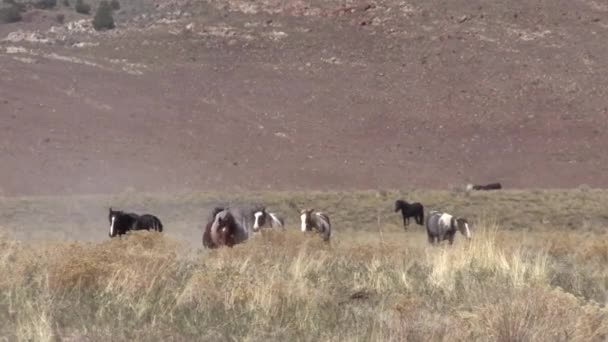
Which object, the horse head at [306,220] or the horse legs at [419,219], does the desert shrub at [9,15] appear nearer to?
the horse legs at [419,219]

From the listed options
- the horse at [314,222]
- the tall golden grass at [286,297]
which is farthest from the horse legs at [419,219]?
the tall golden grass at [286,297]

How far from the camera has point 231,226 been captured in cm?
2002

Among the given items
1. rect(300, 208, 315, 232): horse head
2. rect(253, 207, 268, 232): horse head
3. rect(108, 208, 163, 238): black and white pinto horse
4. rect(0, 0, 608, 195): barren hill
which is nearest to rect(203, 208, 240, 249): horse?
rect(253, 207, 268, 232): horse head

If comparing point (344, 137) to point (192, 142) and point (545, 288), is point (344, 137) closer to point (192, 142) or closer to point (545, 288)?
point (192, 142)

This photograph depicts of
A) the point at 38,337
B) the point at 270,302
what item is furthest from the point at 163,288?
the point at 38,337

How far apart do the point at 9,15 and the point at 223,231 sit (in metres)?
66.2

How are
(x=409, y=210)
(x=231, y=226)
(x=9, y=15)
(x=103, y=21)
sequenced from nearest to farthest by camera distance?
(x=231, y=226)
(x=409, y=210)
(x=103, y=21)
(x=9, y=15)

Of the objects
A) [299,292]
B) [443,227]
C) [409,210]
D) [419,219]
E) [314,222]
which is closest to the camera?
[299,292]

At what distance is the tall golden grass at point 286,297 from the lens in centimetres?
948

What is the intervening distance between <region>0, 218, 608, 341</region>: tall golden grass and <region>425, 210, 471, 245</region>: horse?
12239 millimetres

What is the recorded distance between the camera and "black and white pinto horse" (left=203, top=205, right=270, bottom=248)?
19.8 m

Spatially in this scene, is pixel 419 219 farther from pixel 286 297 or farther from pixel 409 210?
pixel 286 297

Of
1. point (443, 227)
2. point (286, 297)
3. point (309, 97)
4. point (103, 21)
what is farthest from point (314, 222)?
point (103, 21)

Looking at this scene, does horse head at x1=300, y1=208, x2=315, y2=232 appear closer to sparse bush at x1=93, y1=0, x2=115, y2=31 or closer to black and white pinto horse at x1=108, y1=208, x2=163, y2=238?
black and white pinto horse at x1=108, y1=208, x2=163, y2=238
